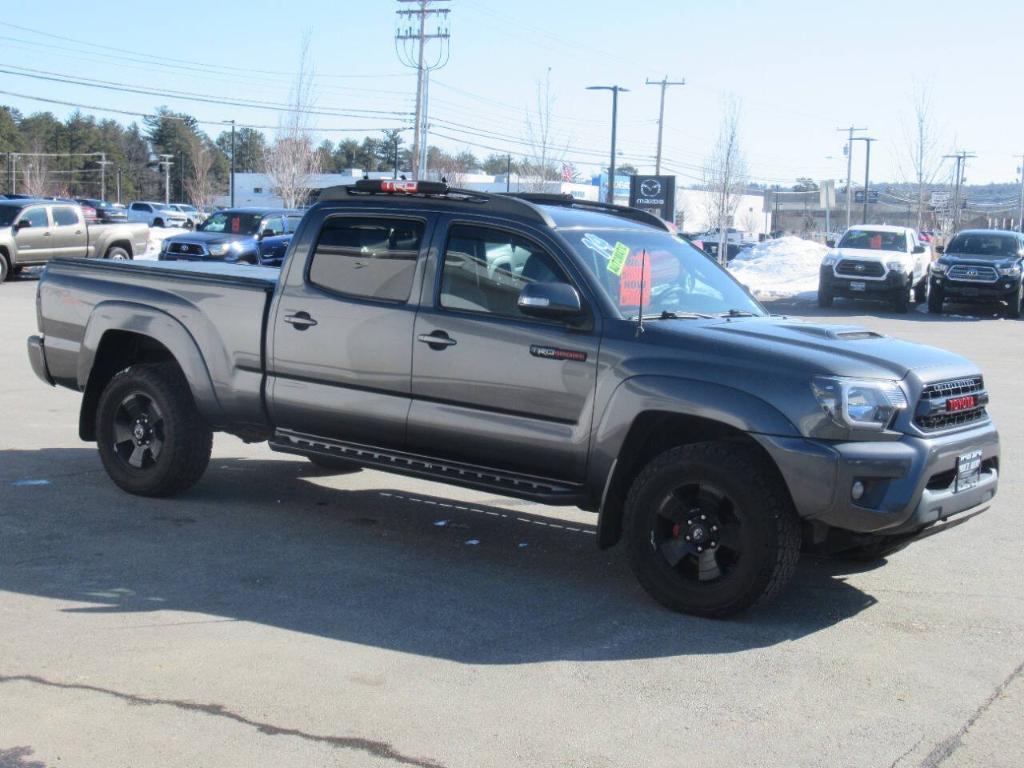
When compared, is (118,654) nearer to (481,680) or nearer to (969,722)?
(481,680)

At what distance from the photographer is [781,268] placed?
4203 cm

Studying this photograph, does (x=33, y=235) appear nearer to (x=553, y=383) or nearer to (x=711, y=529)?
(x=553, y=383)

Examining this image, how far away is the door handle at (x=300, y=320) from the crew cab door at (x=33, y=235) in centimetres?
2268

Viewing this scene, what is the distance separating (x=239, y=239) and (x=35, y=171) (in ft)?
232

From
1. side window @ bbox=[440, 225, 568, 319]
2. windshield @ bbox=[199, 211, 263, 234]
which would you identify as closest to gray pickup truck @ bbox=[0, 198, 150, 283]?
windshield @ bbox=[199, 211, 263, 234]

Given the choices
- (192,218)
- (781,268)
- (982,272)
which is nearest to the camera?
(982,272)

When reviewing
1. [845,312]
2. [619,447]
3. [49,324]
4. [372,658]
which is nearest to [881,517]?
[619,447]

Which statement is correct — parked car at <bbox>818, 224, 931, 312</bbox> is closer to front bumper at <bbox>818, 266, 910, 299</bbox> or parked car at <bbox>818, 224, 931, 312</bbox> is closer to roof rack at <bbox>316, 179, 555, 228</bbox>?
front bumper at <bbox>818, 266, 910, 299</bbox>

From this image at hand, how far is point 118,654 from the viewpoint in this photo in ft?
16.6

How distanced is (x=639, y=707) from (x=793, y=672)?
0.82 meters

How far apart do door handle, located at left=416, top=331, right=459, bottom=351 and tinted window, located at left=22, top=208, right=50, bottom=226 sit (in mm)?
23738

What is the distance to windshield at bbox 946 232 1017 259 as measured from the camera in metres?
28.2

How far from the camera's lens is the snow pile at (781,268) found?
3653 cm

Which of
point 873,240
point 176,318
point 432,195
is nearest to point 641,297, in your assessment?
point 432,195
